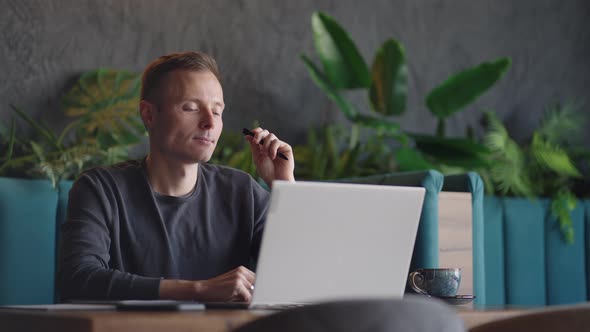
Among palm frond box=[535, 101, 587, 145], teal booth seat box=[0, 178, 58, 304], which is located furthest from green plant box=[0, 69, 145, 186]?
palm frond box=[535, 101, 587, 145]

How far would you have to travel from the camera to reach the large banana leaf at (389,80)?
4047mm

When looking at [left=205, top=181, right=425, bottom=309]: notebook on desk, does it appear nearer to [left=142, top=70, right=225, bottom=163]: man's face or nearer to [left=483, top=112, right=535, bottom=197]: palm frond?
[left=142, top=70, right=225, bottom=163]: man's face

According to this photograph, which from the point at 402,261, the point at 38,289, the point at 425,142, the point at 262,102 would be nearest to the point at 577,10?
the point at 425,142

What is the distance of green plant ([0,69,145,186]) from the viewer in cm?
317

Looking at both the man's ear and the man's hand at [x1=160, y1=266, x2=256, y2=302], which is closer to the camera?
the man's hand at [x1=160, y1=266, x2=256, y2=302]

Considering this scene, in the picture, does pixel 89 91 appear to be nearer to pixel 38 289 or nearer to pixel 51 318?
pixel 38 289

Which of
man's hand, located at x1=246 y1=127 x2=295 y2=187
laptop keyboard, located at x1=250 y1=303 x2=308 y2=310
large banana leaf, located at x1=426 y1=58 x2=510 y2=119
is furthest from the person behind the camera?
large banana leaf, located at x1=426 y1=58 x2=510 y2=119

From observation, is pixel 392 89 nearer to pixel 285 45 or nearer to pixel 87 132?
pixel 285 45

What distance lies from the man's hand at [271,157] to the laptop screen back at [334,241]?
81 centimetres

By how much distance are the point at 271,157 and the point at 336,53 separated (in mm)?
1732

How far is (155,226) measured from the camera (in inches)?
89.4

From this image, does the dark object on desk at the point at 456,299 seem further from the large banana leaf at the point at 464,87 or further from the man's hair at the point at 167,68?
the large banana leaf at the point at 464,87

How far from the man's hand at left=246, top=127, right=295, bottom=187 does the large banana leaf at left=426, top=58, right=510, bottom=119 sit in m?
1.96

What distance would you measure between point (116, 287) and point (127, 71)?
1773 millimetres
